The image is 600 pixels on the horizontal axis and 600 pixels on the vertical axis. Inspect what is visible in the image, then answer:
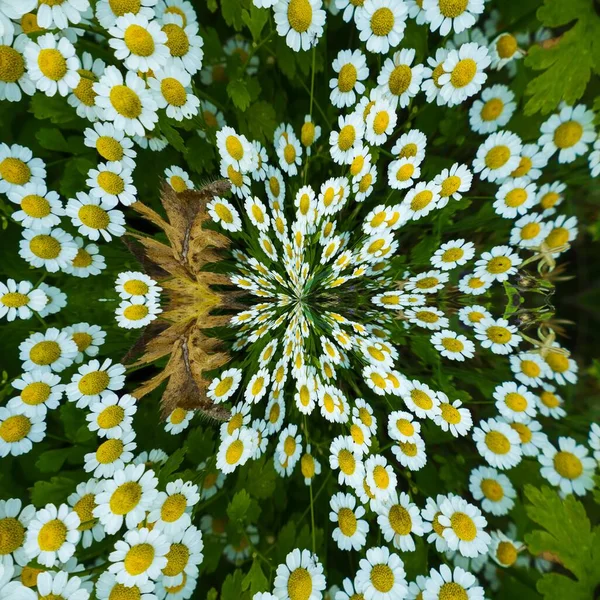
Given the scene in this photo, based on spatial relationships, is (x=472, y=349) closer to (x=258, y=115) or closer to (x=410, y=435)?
(x=410, y=435)

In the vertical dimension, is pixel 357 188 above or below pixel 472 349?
above

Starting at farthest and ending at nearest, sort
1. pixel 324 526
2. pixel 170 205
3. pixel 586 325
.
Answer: pixel 586 325, pixel 324 526, pixel 170 205

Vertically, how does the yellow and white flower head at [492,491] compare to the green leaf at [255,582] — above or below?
above

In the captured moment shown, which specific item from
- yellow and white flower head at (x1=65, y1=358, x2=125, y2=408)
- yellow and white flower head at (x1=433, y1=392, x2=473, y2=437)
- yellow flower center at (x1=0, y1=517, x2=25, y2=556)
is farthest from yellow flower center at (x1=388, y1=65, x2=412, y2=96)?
yellow flower center at (x1=0, y1=517, x2=25, y2=556)

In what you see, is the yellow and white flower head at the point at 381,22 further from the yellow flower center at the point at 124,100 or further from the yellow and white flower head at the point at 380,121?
the yellow flower center at the point at 124,100

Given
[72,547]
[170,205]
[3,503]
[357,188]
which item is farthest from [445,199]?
[3,503]

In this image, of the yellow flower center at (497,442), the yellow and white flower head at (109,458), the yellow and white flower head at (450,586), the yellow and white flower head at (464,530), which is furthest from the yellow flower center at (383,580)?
the yellow and white flower head at (109,458)

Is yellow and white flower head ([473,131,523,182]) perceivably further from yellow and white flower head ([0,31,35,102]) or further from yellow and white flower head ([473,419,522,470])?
yellow and white flower head ([0,31,35,102])
